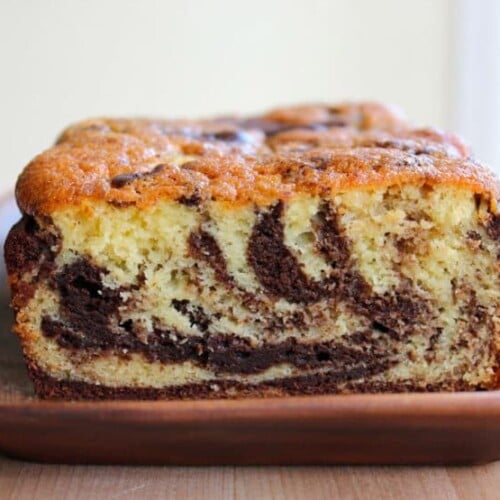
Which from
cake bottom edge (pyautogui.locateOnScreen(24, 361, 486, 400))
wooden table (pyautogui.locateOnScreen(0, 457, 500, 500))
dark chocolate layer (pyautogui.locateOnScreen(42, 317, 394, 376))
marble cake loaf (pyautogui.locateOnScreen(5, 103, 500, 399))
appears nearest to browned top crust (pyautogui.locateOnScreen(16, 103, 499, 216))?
marble cake loaf (pyautogui.locateOnScreen(5, 103, 500, 399))

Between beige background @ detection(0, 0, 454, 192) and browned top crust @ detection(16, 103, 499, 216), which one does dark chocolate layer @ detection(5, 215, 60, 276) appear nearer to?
browned top crust @ detection(16, 103, 499, 216)

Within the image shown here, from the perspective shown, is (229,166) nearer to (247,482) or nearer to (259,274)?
(259,274)

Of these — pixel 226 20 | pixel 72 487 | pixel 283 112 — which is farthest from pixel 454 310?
pixel 226 20

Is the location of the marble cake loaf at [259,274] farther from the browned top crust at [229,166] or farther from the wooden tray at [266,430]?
the wooden tray at [266,430]

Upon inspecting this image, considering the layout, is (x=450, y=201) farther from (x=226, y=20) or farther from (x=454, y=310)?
(x=226, y=20)

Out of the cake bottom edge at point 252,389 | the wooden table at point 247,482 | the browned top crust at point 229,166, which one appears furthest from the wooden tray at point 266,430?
the browned top crust at point 229,166

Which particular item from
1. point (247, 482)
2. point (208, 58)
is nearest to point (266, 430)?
point (247, 482)
